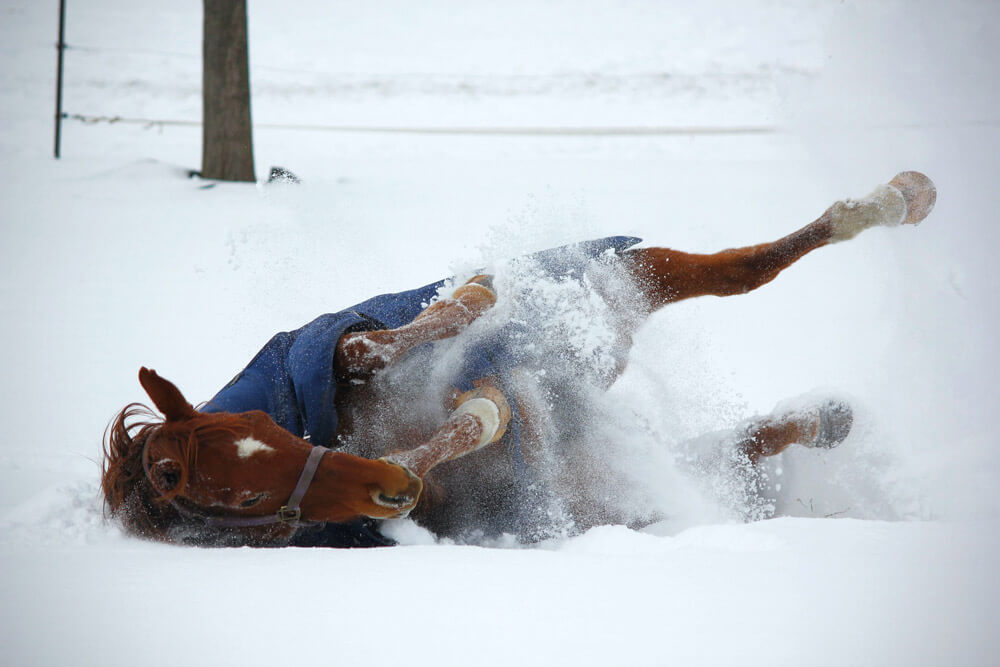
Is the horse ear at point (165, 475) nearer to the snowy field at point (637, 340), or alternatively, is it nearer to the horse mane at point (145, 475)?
the horse mane at point (145, 475)

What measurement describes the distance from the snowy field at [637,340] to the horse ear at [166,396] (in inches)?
10.4

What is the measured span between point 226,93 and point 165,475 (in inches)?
183

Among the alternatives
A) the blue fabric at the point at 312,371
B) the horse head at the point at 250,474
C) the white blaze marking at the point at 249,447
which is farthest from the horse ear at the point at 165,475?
the blue fabric at the point at 312,371

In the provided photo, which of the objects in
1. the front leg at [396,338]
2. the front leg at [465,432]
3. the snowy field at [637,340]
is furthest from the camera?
the front leg at [396,338]

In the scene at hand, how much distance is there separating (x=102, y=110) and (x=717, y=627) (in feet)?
29.7

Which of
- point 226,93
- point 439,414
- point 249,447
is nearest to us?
point 249,447

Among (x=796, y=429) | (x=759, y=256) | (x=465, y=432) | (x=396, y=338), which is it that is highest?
(x=759, y=256)

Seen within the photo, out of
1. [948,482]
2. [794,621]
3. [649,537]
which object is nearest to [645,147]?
[948,482]

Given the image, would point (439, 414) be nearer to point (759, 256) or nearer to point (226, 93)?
point (759, 256)

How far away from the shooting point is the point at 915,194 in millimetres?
2086

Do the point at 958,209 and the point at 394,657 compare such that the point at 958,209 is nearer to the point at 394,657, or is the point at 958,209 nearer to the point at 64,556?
the point at 394,657

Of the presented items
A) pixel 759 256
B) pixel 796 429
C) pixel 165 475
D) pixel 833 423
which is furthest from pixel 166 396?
pixel 833 423

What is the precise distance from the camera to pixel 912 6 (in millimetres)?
3406

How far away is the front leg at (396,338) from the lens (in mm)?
1554
